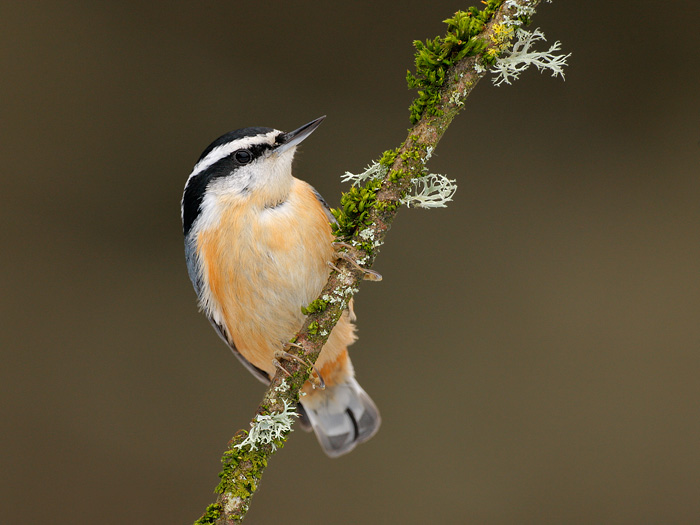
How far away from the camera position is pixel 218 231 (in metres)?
1.73

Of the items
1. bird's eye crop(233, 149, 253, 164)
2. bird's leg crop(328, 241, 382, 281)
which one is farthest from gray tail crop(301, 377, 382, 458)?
bird's leg crop(328, 241, 382, 281)

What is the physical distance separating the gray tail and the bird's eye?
1.00m

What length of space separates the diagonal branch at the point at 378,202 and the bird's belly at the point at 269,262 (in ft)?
1.21

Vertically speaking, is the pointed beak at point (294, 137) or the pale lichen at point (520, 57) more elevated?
the pointed beak at point (294, 137)

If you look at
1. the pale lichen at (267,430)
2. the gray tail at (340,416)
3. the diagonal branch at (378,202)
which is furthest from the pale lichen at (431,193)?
the gray tail at (340,416)

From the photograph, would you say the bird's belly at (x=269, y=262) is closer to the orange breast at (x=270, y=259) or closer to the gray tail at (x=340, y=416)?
the orange breast at (x=270, y=259)

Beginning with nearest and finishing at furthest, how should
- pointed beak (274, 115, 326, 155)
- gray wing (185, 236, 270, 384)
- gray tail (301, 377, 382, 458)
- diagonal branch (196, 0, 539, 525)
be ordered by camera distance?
diagonal branch (196, 0, 539, 525) < pointed beak (274, 115, 326, 155) < gray wing (185, 236, 270, 384) < gray tail (301, 377, 382, 458)

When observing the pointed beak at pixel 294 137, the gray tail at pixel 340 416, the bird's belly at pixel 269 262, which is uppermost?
the pointed beak at pixel 294 137

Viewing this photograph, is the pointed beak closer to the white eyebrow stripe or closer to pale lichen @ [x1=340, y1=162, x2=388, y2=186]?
the white eyebrow stripe

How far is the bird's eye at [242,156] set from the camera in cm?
172

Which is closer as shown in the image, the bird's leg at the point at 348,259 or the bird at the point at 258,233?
the bird's leg at the point at 348,259

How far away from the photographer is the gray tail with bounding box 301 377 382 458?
7.77 feet

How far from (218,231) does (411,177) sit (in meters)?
0.67

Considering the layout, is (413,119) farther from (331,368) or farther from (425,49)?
(331,368)
